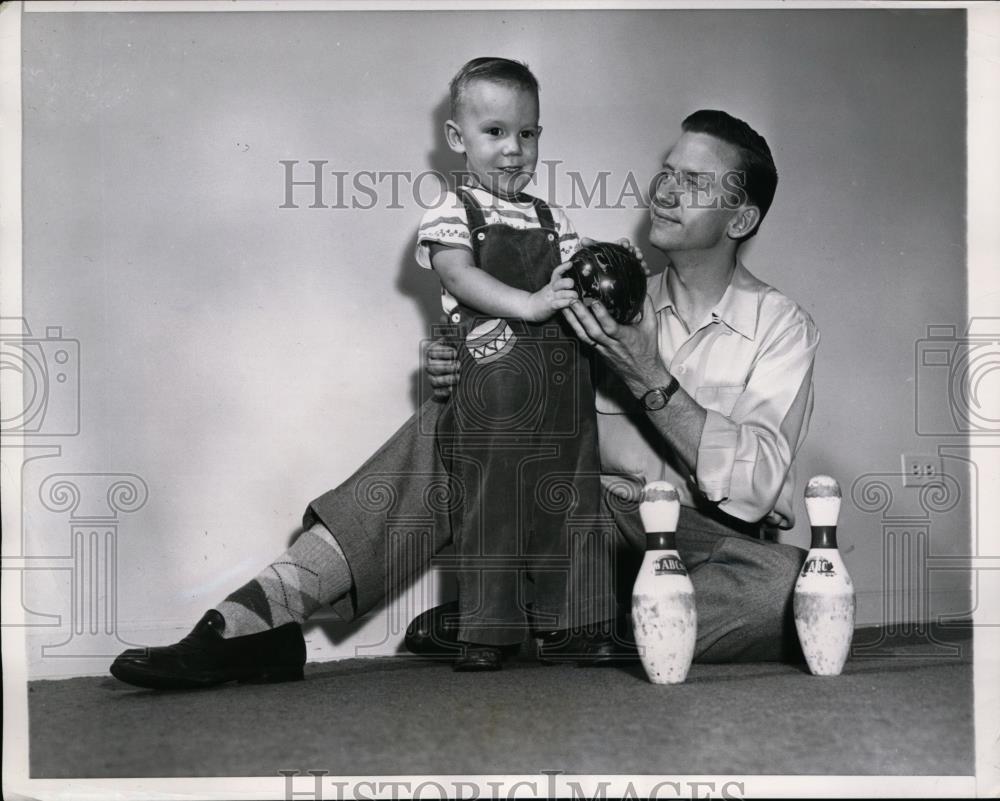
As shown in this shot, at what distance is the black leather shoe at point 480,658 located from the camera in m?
1.51

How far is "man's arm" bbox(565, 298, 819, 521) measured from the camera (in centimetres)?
153

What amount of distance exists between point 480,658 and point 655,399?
0.39m

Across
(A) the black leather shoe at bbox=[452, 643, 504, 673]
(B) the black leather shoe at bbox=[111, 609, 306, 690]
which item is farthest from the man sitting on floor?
(A) the black leather shoe at bbox=[452, 643, 504, 673]

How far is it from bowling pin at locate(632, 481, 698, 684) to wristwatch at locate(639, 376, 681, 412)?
0.55 ft

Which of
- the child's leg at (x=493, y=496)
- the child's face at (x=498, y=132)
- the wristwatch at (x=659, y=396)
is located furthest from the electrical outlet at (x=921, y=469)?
the child's face at (x=498, y=132)

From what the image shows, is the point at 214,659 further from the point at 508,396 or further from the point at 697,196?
the point at 697,196

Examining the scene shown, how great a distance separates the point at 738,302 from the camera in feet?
5.41

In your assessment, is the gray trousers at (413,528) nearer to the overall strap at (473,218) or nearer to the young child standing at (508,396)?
the young child standing at (508,396)

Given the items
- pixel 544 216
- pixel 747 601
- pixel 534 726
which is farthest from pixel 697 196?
pixel 534 726

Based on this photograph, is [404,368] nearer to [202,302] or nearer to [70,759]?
[202,302]

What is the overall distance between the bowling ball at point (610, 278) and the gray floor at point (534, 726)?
1.48 ft

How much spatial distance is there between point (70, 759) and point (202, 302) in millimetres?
662

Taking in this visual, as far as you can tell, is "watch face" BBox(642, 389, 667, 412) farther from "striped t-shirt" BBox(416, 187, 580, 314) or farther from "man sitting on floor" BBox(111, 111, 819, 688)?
"striped t-shirt" BBox(416, 187, 580, 314)

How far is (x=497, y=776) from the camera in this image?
48.8 inches
